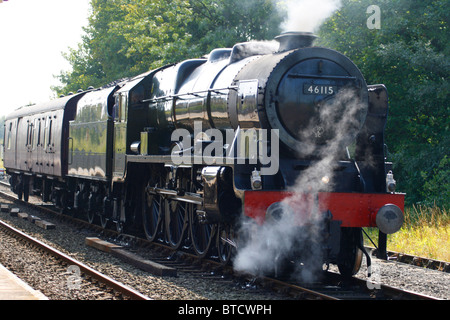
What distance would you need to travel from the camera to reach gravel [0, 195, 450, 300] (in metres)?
7.23

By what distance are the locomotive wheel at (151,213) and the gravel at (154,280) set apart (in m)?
1.17

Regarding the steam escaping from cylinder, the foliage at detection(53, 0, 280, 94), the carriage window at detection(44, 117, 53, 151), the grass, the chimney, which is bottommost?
the grass

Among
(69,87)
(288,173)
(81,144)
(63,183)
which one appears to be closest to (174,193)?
(288,173)

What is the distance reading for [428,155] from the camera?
16.0m

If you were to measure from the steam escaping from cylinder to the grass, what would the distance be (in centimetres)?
319

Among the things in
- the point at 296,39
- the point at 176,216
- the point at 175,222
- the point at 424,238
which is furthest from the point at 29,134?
the point at 296,39

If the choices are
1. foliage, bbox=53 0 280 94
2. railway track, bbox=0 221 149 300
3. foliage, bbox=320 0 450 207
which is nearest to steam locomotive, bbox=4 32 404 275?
railway track, bbox=0 221 149 300

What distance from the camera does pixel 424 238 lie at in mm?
11430

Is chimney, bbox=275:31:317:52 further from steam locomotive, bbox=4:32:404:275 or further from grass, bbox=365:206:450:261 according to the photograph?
grass, bbox=365:206:450:261

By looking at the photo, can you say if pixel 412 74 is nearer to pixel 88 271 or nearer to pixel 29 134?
pixel 88 271

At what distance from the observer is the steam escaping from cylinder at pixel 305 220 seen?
24.7 ft

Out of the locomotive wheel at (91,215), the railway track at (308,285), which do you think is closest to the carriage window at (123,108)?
the railway track at (308,285)
